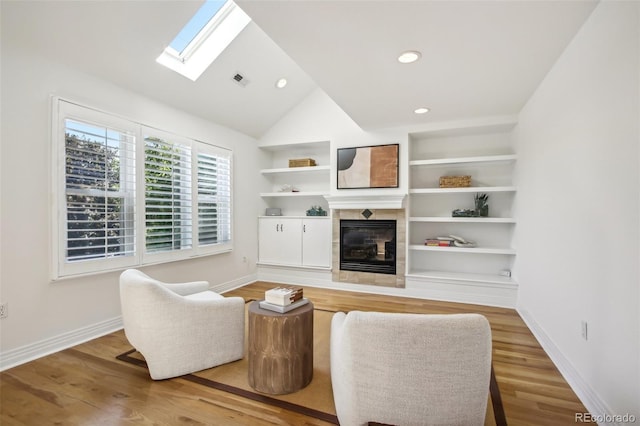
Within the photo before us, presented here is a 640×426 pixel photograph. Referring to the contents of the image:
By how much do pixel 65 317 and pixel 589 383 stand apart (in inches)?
157

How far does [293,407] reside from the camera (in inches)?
69.2

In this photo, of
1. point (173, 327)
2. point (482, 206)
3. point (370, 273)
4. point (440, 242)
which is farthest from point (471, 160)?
point (173, 327)

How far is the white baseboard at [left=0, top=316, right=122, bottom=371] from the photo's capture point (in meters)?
2.21

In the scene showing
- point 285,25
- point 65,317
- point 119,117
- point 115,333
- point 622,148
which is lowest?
point 115,333

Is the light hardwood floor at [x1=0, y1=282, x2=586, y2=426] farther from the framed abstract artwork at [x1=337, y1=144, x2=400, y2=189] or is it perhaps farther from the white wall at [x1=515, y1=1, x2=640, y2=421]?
the framed abstract artwork at [x1=337, y1=144, x2=400, y2=189]

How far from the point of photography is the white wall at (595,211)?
143cm

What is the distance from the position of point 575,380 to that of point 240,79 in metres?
4.38

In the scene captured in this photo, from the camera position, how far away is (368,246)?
4.46m

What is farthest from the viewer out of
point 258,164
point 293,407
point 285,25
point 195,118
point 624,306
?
point 258,164

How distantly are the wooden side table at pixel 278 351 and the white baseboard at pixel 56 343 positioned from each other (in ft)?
6.03

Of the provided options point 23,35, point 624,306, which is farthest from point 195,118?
point 624,306

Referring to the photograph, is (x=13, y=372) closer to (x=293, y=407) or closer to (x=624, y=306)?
(x=293, y=407)

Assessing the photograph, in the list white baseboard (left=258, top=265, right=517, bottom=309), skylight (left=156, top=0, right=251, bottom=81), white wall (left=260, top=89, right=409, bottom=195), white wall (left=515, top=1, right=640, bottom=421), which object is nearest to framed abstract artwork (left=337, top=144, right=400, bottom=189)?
white wall (left=260, top=89, right=409, bottom=195)

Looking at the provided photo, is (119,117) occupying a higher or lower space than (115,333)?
higher
